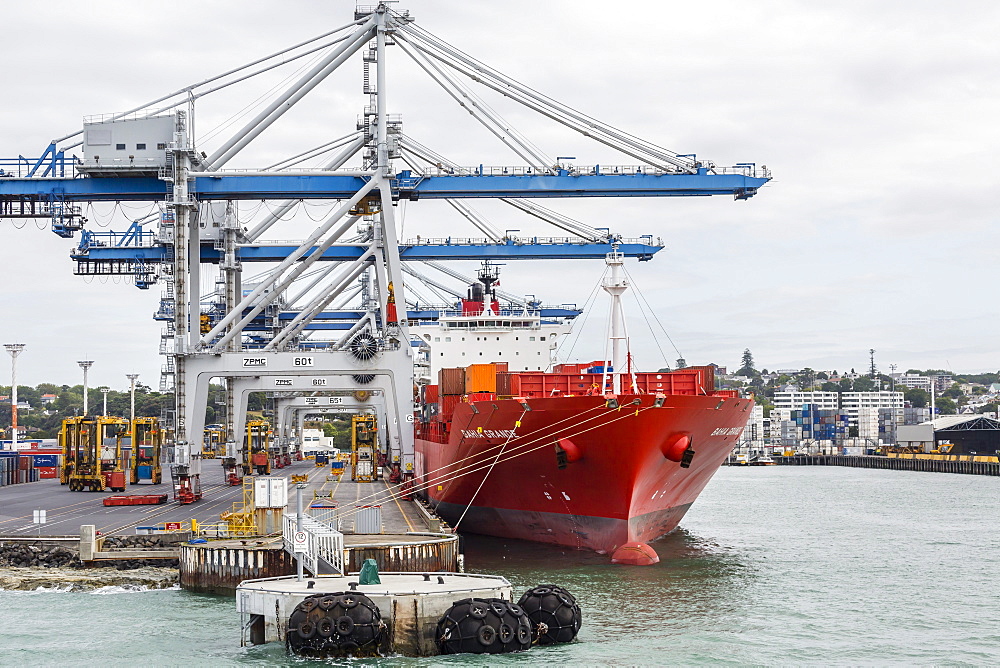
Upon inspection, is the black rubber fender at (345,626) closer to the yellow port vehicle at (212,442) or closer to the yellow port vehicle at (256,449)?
the yellow port vehicle at (256,449)

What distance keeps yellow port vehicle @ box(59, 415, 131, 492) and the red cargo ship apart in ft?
70.8

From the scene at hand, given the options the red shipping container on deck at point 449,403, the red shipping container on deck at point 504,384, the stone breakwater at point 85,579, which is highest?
the red shipping container on deck at point 504,384

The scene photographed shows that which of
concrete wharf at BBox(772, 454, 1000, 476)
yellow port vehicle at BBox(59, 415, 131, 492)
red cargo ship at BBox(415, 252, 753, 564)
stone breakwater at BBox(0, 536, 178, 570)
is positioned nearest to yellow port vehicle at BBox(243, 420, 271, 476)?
yellow port vehicle at BBox(59, 415, 131, 492)

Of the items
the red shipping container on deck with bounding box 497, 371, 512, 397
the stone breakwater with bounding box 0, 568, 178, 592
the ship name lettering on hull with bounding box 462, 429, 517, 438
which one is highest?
the red shipping container on deck with bounding box 497, 371, 512, 397

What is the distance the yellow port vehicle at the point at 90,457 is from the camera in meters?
48.8

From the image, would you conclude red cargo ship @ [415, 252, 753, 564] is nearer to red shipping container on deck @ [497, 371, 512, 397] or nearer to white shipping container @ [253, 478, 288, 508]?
red shipping container on deck @ [497, 371, 512, 397]

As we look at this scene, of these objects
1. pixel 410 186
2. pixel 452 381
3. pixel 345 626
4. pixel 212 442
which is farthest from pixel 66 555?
pixel 212 442

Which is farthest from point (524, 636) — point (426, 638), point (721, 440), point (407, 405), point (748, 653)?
point (407, 405)

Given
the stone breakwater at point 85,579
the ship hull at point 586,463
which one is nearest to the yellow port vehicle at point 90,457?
the ship hull at point 586,463

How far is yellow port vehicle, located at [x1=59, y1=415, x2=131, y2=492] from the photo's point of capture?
1919 inches

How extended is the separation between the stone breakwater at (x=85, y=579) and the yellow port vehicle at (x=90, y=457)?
78.6ft

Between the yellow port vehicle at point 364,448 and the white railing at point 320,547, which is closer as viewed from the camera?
the white railing at point 320,547

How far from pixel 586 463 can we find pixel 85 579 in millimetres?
12281

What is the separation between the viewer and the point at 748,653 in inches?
752
